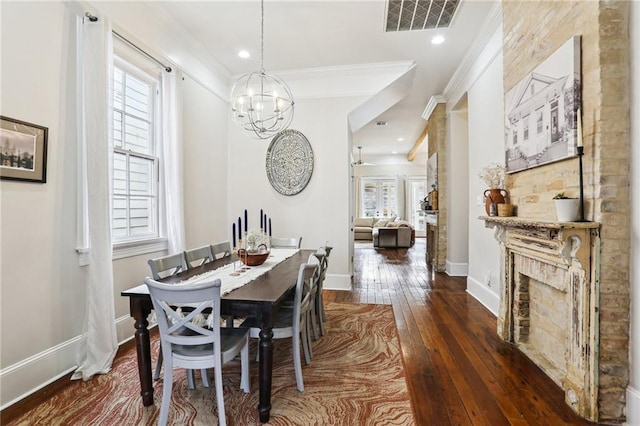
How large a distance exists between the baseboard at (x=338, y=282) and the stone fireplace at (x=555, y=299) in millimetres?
2204

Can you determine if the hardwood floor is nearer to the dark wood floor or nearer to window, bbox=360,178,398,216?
the dark wood floor

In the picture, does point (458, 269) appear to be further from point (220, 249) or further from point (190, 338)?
point (190, 338)

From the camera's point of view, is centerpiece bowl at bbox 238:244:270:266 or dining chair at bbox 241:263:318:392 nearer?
dining chair at bbox 241:263:318:392

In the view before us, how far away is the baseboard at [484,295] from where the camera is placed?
139 inches

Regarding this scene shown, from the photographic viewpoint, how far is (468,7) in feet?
10.4

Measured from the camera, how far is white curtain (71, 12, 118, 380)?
238 cm

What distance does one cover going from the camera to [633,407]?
1.71 metres

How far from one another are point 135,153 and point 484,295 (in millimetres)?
4263

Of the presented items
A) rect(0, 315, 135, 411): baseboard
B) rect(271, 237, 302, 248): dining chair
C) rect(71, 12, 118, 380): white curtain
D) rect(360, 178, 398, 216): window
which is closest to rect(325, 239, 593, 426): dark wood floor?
rect(271, 237, 302, 248): dining chair

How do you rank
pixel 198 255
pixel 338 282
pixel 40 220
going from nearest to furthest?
1. pixel 40 220
2. pixel 198 255
3. pixel 338 282

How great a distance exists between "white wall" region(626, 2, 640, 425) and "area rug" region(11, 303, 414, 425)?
122cm

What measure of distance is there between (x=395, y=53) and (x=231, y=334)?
395 centimetres

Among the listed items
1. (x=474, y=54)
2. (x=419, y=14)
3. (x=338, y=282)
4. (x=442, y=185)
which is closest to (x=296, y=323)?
(x=338, y=282)

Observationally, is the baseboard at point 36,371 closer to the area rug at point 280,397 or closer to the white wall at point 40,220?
the white wall at point 40,220
